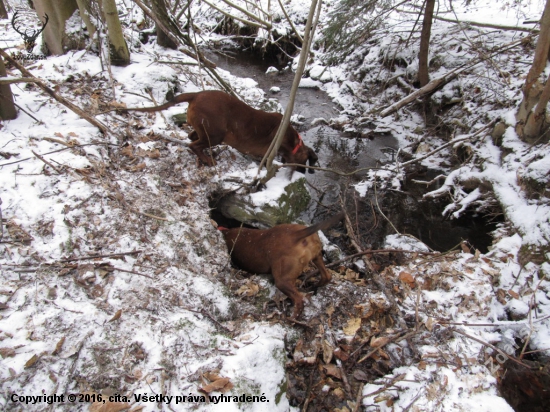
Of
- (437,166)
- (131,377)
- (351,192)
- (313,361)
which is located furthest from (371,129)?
(131,377)

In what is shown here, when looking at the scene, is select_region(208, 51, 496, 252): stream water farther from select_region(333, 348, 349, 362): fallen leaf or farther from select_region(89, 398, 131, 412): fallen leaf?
select_region(89, 398, 131, 412): fallen leaf

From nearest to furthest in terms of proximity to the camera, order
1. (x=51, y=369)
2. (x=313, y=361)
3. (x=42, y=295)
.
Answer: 1. (x=51, y=369)
2. (x=42, y=295)
3. (x=313, y=361)

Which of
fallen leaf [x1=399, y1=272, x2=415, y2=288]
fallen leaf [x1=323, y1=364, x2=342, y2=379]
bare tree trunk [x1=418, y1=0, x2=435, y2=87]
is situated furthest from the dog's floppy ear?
bare tree trunk [x1=418, y1=0, x2=435, y2=87]

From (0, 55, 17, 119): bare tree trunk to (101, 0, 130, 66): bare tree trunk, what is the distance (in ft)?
6.42

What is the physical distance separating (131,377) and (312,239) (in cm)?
177

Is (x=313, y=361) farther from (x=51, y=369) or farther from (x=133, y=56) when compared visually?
(x=133, y=56)

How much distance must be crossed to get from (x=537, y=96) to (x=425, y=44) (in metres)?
3.11

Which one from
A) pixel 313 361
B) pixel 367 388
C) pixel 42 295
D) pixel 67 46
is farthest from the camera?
pixel 67 46

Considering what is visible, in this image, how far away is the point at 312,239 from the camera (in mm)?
3039

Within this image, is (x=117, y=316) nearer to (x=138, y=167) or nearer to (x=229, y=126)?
(x=138, y=167)

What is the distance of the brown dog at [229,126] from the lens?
397 centimetres

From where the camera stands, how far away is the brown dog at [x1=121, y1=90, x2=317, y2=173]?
3975 millimetres

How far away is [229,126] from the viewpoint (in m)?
4.20

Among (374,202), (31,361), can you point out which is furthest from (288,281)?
(374,202)
